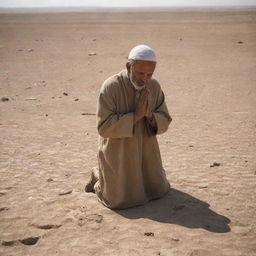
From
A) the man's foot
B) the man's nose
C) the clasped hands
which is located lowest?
the man's foot

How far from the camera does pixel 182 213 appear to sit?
4.35m

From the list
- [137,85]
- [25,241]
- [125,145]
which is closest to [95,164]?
[125,145]

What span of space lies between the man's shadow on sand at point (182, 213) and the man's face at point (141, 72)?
1334mm

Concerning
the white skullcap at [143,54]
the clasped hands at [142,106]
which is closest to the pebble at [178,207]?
the clasped hands at [142,106]

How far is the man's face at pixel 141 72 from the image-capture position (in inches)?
156

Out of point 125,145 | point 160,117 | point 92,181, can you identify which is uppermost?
point 160,117

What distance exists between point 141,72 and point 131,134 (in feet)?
2.05

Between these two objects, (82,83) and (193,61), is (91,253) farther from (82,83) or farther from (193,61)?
(193,61)

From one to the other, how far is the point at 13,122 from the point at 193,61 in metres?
9.69

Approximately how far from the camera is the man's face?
13.0 ft

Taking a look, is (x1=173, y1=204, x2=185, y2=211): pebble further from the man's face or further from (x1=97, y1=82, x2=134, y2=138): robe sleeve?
the man's face

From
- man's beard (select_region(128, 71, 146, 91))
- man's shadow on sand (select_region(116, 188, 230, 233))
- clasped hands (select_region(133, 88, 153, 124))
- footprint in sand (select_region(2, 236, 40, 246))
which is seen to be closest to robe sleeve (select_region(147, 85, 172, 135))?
clasped hands (select_region(133, 88, 153, 124))

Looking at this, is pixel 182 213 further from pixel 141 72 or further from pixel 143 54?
pixel 143 54

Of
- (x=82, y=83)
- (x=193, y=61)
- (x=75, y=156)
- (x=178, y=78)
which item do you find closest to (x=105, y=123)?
(x=75, y=156)
